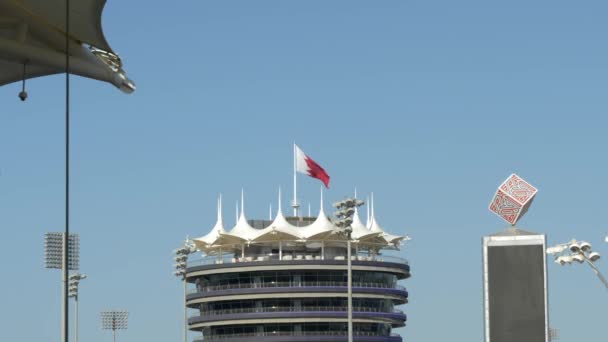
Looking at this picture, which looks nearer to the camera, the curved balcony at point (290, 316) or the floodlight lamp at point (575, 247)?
the floodlight lamp at point (575, 247)

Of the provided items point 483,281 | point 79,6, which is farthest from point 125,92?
point 483,281

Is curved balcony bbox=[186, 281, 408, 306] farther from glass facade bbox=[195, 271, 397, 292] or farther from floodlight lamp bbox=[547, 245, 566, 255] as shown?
floodlight lamp bbox=[547, 245, 566, 255]

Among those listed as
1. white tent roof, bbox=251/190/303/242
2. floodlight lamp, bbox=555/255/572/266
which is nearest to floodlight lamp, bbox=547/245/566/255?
floodlight lamp, bbox=555/255/572/266

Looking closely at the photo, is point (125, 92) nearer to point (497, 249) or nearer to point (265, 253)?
point (497, 249)

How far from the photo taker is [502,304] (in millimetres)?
49844

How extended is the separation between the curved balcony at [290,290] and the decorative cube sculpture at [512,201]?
323ft

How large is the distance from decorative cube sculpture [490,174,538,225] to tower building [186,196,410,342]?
95136 millimetres

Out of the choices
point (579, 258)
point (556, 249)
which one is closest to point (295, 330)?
point (556, 249)

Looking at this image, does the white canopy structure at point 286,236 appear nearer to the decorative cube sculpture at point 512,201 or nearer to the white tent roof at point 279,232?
the white tent roof at point 279,232

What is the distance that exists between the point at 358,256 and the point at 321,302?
8993mm

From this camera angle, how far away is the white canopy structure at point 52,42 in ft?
118

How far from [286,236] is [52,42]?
117711mm

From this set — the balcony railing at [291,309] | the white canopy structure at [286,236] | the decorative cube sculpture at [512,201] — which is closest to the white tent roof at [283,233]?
the white canopy structure at [286,236]

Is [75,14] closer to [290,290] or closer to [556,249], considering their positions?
[556,249]
